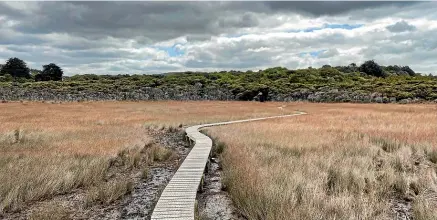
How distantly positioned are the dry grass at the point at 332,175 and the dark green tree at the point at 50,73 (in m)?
108

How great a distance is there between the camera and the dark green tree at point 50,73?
115875mm

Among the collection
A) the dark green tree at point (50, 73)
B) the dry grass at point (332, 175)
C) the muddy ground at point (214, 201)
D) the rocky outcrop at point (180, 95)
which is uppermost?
the dark green tree at point (50, 73)

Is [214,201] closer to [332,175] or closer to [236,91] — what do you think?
[332,175]

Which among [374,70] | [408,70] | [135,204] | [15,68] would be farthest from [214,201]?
[408,70]

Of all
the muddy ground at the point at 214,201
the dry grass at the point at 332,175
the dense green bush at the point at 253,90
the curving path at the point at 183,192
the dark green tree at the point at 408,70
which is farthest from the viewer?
the dark green tree at the point at 408,70

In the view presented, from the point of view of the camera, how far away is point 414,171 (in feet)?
43.4

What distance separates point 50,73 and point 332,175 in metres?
118

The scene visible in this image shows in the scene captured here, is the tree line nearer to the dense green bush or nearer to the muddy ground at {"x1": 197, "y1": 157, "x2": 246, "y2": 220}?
the dense green bush

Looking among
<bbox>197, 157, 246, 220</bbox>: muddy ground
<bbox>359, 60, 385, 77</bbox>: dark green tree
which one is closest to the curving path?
<bbox>197, 157, 246, 220</bbox>: muddy ground

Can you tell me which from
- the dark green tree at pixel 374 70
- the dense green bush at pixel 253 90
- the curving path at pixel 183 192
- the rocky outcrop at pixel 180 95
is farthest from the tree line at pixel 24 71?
the curving path at pixel 183 192

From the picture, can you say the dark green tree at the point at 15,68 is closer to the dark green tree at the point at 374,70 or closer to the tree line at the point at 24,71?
the tree line at the point at 24,71

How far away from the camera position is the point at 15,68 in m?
122

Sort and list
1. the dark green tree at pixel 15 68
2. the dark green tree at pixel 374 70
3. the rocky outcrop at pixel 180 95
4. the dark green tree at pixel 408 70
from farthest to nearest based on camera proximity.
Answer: the dark green tree at pixel 408 70 → the dark green tree at pixel 374 70 → the dark green tree at pixel 15 68 → the rocky outcrop at pixel 180 95

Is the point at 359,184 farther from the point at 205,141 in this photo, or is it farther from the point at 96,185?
the point at 205,141
